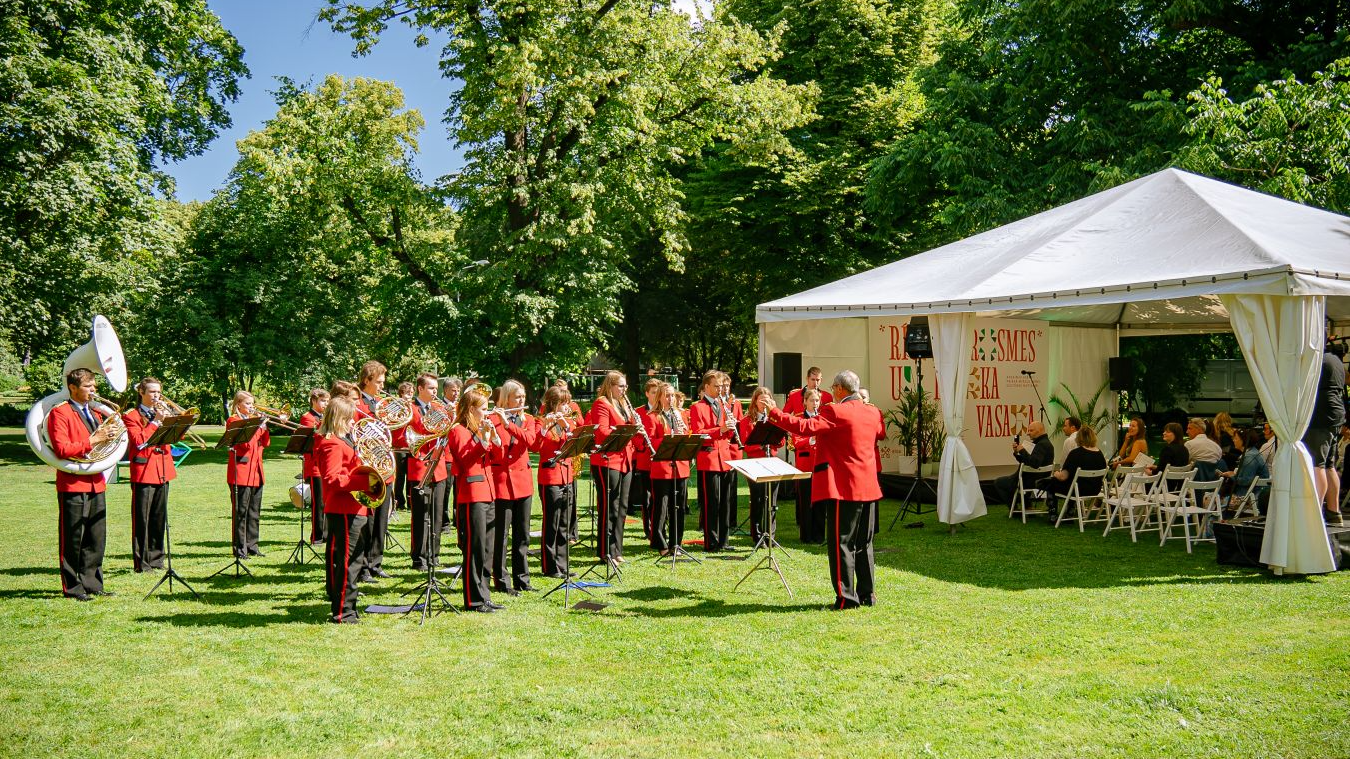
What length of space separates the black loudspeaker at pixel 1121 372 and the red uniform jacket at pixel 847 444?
9922 millimetres

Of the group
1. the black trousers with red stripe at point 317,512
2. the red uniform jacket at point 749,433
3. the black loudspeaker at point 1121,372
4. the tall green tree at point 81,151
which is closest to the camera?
the black trousers with red stripe at point 317,512

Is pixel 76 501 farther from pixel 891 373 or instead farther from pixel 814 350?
pixel 891 373

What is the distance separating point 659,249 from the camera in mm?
29781

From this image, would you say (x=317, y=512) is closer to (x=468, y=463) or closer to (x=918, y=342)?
(x=468, y=463)

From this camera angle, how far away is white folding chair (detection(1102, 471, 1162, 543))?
1051cm

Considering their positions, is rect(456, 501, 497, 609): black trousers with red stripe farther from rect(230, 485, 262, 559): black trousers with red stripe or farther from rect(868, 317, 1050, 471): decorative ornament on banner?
rect(868, 317, 1050, 471): decorative ornament on banner

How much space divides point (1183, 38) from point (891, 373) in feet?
35.1

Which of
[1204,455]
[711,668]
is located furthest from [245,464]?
[1204,455]

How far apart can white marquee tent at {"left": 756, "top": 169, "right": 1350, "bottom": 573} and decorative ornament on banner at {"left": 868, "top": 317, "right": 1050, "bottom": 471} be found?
956 mm

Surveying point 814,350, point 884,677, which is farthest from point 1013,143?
point 884,677

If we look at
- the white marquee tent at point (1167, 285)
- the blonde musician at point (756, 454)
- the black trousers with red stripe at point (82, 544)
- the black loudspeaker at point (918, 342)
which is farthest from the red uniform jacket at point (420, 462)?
the black loudspeaker at point (918, 342)

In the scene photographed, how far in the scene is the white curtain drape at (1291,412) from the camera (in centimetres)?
841

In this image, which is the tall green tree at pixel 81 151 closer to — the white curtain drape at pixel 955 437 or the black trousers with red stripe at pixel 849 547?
the white curtain drape at pixel 955 437

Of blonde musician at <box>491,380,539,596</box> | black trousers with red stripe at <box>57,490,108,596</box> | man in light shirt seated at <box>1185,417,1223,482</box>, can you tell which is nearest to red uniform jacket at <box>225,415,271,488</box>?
black trousers with red stripe at <box>57,490,108,596</box>
